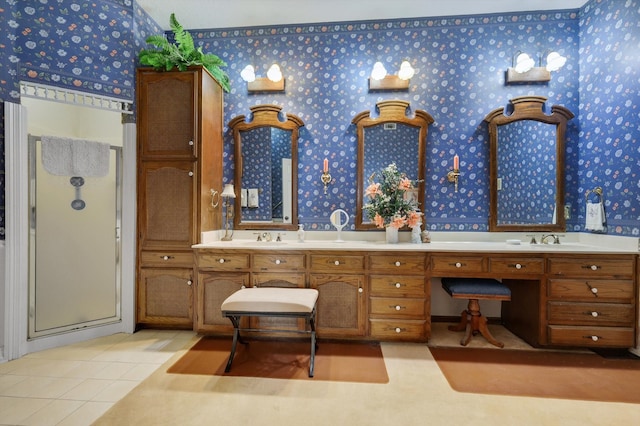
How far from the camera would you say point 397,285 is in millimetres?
2467

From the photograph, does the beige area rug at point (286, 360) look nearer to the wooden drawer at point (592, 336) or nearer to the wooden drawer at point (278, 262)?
the wooden drawer at point (278, 262)

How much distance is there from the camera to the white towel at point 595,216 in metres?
2.58

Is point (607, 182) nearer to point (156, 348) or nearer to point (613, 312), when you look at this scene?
point (613, 312)

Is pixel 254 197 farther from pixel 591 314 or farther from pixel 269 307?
pixel 591 314

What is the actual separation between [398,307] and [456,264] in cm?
58

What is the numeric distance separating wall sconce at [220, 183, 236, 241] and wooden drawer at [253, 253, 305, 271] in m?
0.55

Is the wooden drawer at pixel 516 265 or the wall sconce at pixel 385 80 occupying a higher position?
the wall sconce at pixel 385 80

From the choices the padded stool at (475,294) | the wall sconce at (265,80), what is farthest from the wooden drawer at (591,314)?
the wall sconce at (265,80)

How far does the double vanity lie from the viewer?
2.30 meters

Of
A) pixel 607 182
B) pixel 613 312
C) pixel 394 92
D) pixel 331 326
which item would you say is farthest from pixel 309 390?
pixel 607 182

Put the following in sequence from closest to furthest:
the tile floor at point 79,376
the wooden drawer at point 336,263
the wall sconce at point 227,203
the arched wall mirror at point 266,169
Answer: the tile floor at point 79,376 < the wooden drawer at point 336,263 < the wall sconce at point 227,203 < the arched wall mirror at point 266,169

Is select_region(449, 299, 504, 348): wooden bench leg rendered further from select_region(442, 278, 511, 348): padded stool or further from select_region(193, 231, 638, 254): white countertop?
select_region(193, 231, 638, 254): white countertop

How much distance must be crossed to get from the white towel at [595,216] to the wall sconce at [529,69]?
127 cm

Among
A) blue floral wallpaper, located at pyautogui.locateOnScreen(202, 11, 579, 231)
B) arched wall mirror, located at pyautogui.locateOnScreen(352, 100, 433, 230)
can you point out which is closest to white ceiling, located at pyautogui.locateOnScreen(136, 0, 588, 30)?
blue floral wallpaper, located at pyautogui.locateOnScreen(202, 11, 579, 231)
